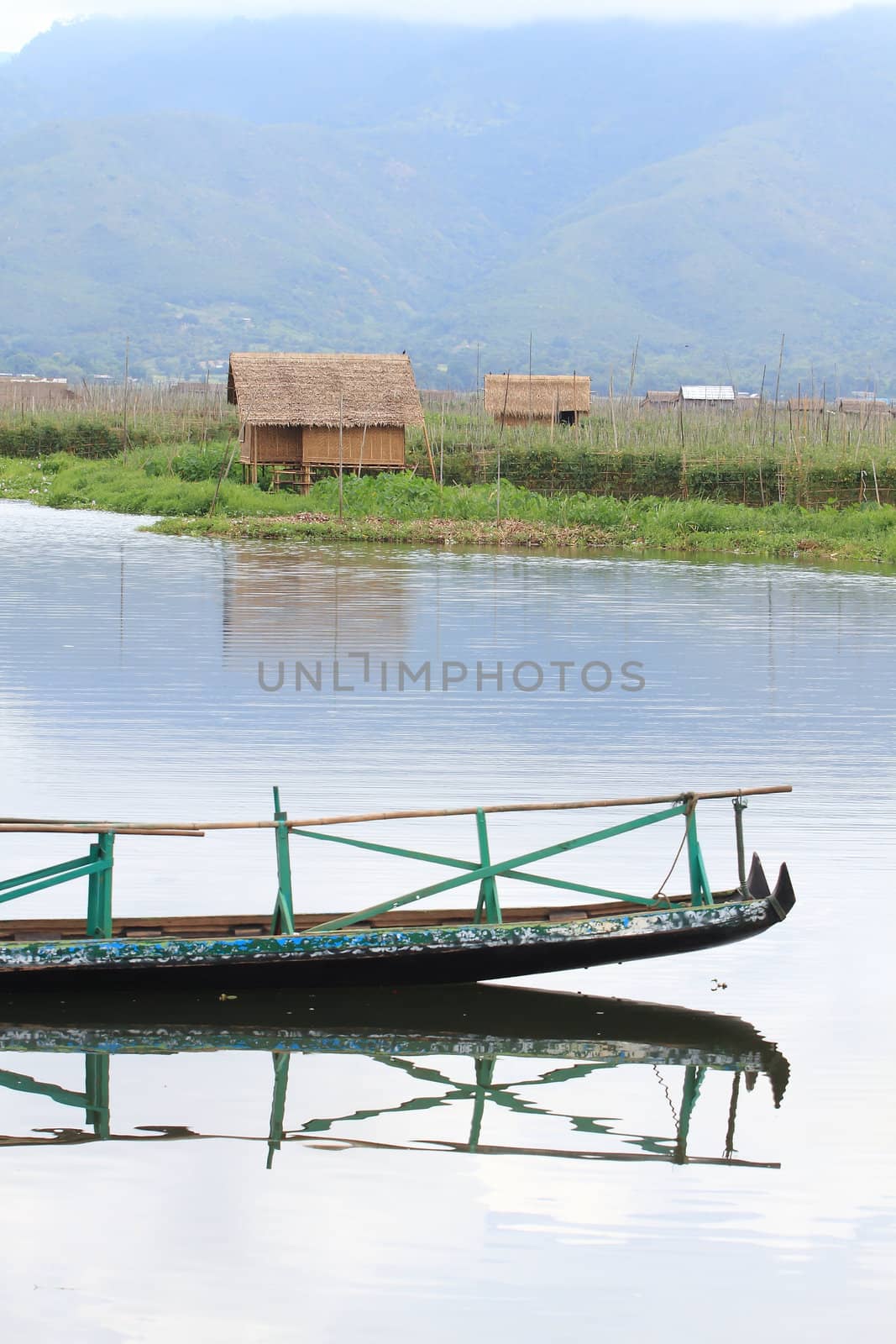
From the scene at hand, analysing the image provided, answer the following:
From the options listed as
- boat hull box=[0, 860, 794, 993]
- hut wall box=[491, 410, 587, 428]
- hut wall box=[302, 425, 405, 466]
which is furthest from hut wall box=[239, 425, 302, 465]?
boat hull box=[0, 860, 794, 993]

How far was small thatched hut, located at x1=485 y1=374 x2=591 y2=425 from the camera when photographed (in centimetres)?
4975

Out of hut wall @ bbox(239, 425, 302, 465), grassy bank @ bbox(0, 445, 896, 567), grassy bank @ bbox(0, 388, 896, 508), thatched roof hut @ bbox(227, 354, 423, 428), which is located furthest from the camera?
hut wall @ bbox(239, 425, 302, 465)

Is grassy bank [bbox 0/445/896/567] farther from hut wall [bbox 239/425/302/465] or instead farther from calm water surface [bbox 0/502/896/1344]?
calm water surface [bbox 0/502/896/1344]

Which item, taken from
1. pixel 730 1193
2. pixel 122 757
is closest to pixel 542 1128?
pixel 730 1193

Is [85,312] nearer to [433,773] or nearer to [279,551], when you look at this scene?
[279,551]

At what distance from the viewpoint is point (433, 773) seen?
1122cm

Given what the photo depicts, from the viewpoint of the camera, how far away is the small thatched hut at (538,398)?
1959 inches

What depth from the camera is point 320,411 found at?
3631 cm

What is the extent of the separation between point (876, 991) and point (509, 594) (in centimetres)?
1493

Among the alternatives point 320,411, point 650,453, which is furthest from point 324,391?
point 650,453

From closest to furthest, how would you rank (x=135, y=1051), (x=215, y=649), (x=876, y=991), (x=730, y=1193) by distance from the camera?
1. (x=730, y=1193)
2. (x=135, y=1051)
3. (x=876, y=991)
4. (x=215, y=649)

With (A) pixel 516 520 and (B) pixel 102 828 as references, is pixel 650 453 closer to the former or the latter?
(A) pixel 516 520

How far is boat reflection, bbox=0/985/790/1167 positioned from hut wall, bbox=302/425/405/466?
96.9 feet

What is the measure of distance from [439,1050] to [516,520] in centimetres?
2445
